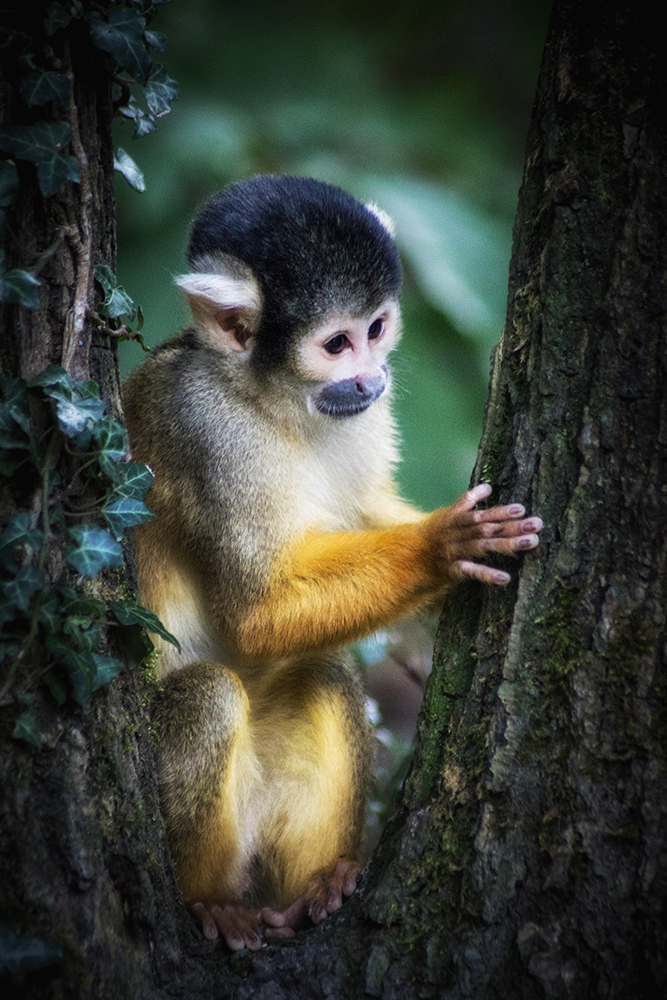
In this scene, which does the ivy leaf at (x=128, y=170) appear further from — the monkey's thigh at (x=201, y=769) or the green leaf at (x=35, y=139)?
the monkey's thigh at (x=201, y=769)

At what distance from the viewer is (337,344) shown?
9.50ft

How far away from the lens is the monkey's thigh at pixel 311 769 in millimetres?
2850

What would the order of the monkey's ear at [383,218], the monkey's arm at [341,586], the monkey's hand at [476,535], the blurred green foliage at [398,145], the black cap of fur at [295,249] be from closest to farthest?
the monkey's hand at [476,535]
the monkey's arm at [341,586]
the black cap of fur at [295,249]
the monkey's ear at [383,218]
the blurred green foliage at [398,145]

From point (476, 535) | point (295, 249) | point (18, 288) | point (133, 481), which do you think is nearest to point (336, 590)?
point (476, 535)

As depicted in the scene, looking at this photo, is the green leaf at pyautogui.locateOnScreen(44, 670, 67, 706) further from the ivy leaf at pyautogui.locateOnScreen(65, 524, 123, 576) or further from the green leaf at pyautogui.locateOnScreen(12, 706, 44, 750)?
the ivy leaf at pyautogui.locateOnScreen(65, 524, 123, 576)

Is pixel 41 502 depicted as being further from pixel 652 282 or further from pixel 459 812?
pixel 652 282

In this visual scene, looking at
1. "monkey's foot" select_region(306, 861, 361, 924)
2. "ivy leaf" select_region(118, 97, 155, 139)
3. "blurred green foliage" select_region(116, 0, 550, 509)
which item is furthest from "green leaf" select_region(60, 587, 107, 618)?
"blurred green foliage" select_region(116, 0, 550, 509)

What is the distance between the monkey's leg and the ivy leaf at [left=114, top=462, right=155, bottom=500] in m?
0.86

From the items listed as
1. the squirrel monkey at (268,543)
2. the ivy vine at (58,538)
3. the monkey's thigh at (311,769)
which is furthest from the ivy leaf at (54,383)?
the monkey's thigh at (311,769)

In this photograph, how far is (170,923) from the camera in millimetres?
1981

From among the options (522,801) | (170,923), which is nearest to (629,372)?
(522,801)

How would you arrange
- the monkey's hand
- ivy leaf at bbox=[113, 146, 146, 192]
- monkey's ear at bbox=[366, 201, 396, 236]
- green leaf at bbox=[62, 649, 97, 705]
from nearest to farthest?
green leaf at bbox=[62, 649, 97, 705] < the monkey's hand < ivy leaf at bbox=[113, 146, 146, 192] < monkey's ear at bbox=[366, 201, 396, 236]

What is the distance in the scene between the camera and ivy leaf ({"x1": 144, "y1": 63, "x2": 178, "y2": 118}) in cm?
228

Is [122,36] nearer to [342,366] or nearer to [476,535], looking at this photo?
[342,366]
